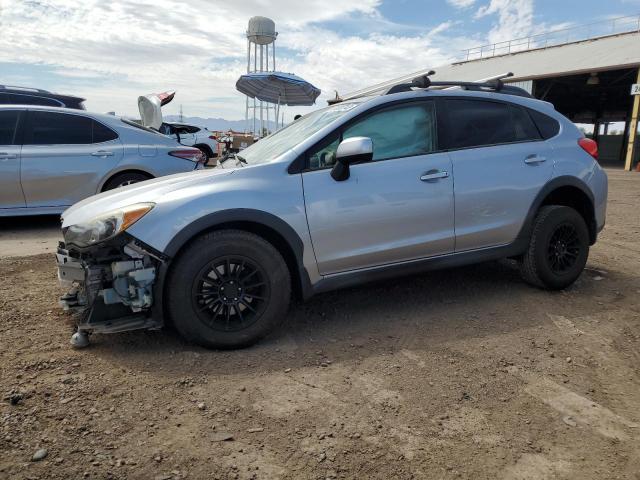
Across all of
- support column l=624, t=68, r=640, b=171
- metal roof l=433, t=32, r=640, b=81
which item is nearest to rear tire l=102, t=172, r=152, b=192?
metal roof l=433, t=32, r=640, b=81

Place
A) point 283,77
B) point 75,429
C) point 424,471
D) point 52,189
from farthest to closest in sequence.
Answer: point 283,77, point 52,189, point 75,429, point 424,471

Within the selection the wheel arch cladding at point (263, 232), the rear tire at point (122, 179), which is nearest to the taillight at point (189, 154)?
the rear tire at point (122, 179)

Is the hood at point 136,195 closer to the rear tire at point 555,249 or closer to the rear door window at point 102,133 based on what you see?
the rear tire at point 555,249

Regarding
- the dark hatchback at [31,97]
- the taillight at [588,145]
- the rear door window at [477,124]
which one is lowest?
the taillight at [588,145]

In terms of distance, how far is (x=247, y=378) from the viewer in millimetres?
2750

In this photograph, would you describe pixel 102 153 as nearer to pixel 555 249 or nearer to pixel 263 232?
pixel 263 232

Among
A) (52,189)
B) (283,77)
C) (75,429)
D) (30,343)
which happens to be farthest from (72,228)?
(283,77)

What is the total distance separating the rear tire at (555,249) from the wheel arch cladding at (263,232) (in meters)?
2.03

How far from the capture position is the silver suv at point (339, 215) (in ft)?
9.55

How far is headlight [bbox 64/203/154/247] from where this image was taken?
9.37ft

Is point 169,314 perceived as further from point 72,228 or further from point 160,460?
point 160,460

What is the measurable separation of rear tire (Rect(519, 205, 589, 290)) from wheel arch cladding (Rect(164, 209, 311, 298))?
2026 millimetres

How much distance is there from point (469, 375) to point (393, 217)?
3.78 ft

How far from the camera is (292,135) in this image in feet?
12.4
